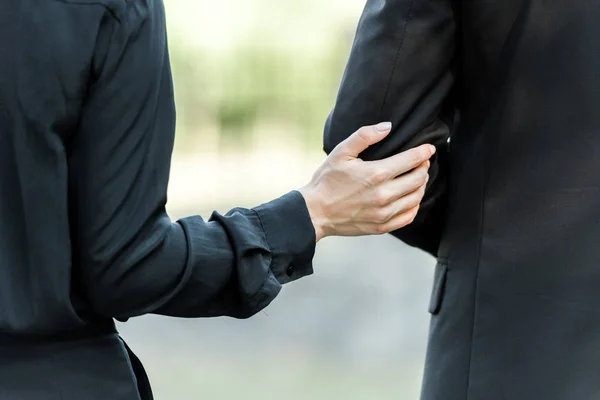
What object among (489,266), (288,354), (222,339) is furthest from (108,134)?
(222,339)

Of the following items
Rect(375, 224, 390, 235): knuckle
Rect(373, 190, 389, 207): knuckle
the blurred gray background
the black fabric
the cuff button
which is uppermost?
Rect(373, 190, 389, 207): knuckle

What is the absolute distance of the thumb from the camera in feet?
5.44

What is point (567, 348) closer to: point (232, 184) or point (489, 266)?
point (489, 266)

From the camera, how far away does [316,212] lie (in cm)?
160

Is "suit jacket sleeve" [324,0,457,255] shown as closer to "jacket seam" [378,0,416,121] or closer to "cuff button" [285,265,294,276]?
"jacket seam" [378,0,416,121]

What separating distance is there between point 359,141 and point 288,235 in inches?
8.6

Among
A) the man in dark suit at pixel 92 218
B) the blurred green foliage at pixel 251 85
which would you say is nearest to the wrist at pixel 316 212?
the man in dark suit at pixel 92 218

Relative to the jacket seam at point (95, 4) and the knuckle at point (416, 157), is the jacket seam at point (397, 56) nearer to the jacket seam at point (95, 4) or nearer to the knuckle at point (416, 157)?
the knuckle at point (416, 157)

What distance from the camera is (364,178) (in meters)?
1.64

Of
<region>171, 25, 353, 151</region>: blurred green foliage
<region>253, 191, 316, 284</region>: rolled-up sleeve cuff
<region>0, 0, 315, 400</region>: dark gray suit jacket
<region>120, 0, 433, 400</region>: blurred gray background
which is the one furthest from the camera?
<region>171, 25, 353, 151</region>: blurred green foliage

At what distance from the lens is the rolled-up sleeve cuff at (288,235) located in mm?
1522

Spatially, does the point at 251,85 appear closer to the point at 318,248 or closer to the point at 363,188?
Answer: the point at 318,248

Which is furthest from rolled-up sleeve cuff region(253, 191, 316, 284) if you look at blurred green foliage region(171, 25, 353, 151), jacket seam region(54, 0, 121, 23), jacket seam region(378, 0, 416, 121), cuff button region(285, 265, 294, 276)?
blurred green foliage region(171, 25, 353, 151)

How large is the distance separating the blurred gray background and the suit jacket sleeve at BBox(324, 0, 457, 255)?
2.99 m
